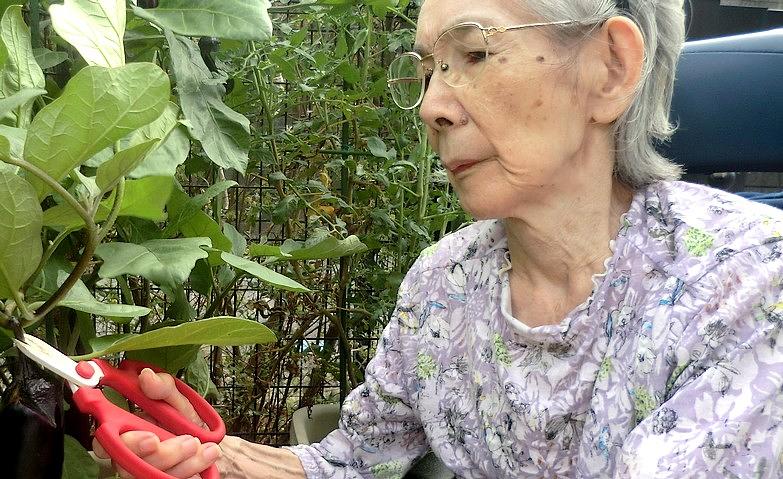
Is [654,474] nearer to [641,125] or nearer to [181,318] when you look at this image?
[641,125]

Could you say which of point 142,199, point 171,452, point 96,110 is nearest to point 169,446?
point 171,452

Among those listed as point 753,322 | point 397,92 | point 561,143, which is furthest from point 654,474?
point 397,92

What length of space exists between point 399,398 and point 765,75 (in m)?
0.70

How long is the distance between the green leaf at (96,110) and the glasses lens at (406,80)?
52 cm

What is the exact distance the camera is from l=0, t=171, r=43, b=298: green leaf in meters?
0.61

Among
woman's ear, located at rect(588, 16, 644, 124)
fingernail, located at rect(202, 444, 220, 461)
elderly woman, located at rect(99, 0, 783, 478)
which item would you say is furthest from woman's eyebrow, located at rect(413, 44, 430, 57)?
fingernail, located at rect(202, 444, 220, 461)

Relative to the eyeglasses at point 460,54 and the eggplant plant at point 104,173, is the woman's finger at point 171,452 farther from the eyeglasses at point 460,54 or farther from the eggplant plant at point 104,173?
the eyeglasses at point 460,54

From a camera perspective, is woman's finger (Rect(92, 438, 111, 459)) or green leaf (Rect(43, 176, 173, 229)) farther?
woman's finger (Rect(92, 438, 111, 459))

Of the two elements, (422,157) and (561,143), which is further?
(422,157)

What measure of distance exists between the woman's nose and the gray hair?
191 mm

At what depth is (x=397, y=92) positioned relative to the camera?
1.17 metres

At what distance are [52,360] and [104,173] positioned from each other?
0.58ft

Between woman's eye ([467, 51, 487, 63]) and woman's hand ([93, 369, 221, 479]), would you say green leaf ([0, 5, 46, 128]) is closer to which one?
woman's hand ([93, 369, 221, 479])

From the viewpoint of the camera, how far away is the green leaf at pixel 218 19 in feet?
2.76
